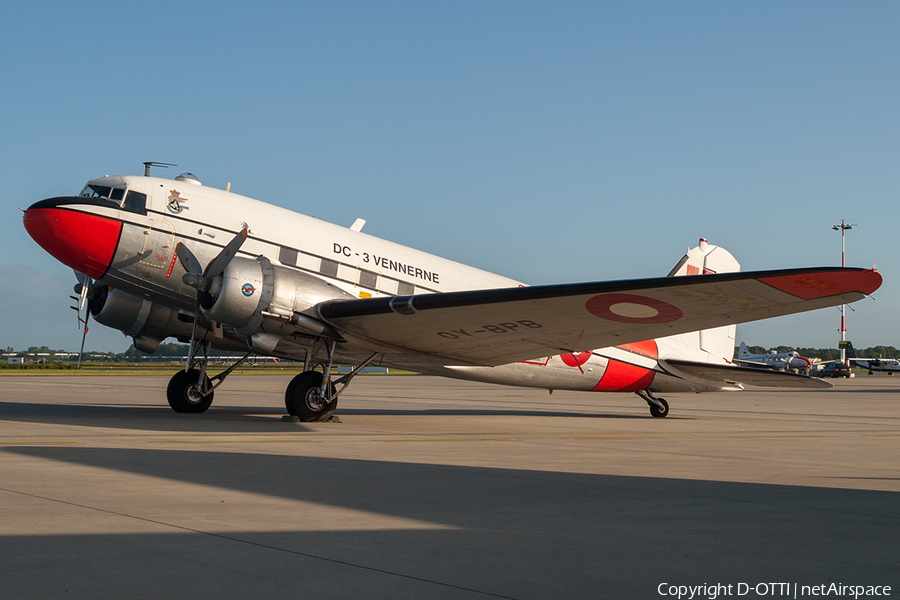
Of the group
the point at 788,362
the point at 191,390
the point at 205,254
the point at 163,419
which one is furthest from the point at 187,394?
the point at 788,362

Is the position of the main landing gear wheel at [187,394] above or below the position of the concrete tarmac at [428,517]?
above

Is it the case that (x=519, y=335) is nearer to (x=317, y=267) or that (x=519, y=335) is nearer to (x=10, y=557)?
(x=317, y=267)

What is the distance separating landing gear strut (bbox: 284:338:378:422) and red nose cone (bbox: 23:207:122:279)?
13.9 feet

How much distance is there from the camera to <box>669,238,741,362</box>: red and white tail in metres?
21.5

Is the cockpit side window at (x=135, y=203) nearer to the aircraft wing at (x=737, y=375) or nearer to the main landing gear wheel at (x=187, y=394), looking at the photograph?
the main landing gear wheel at (x=187, y=394)

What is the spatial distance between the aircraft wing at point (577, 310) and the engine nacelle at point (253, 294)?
48 centimetres

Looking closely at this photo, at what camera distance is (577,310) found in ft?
45.4

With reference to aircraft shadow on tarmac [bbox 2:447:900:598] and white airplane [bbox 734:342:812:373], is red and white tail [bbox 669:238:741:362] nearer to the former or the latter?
aircraft shadow on tarmac [bbox 2:447:900:598]

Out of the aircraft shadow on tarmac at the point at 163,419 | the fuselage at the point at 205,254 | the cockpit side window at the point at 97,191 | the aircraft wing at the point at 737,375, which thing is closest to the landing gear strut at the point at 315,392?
the aircraft shadow on tarmac at the point at 163,419

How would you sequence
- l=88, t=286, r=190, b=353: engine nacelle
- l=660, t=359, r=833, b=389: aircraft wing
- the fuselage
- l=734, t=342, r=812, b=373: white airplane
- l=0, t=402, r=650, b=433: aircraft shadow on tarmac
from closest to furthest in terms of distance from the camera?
l=0, t=402, r=650, b=433: aircraft shadow on tarmac, the fuselage, l=88, t=286, r=190, b=353: engine nacelle, l=660, t=359, r=833, b=389: aircraft wing, l=734, t=342, r=812, b=373: white airplane

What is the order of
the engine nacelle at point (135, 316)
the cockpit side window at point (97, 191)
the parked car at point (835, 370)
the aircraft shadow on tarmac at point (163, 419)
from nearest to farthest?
the aircraft shadow on tarmac at point (163, 419), the cockpit side window at point (97, 191), the engine nacelle at point (135, 316), the parked car at point (835, 370)

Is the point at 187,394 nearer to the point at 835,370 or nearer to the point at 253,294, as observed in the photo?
the point at 253,294

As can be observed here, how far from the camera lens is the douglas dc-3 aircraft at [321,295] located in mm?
13129

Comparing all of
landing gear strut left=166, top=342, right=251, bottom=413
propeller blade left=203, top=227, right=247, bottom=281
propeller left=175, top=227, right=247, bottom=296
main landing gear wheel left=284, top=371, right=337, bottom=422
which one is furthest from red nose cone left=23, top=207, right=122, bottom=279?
main landing gear wheel left=284, top=371, right=337, bottom=422
